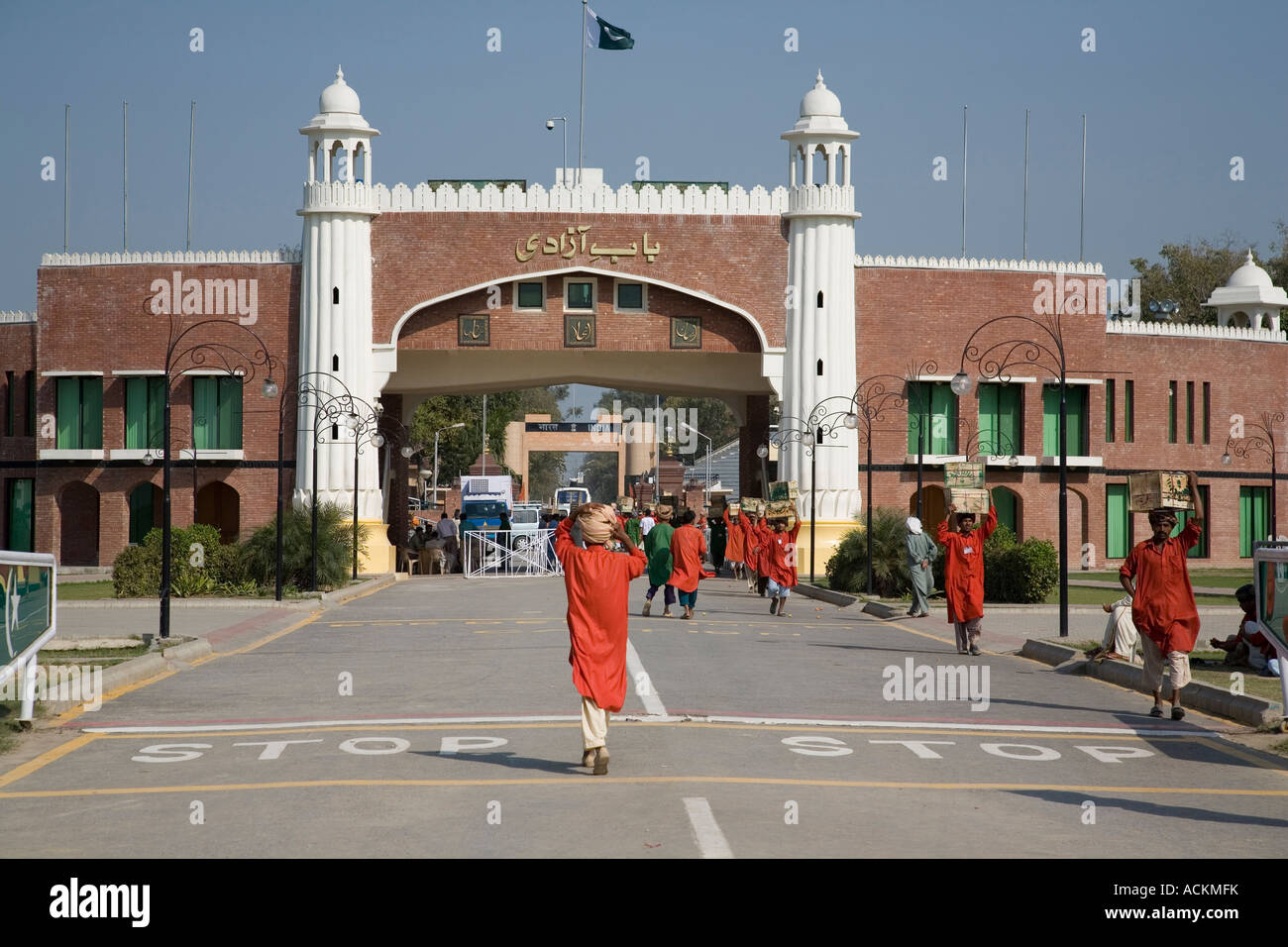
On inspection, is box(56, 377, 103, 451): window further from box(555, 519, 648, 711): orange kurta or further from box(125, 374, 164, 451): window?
box(555, 519, 648, 711): orange kurta

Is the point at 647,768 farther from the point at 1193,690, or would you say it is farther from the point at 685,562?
→ the point at 685,562

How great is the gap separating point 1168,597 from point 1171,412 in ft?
132

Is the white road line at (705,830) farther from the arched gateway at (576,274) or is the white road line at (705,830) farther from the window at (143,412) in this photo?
the window at (143,412)

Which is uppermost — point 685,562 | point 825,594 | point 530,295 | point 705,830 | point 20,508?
point 530,295

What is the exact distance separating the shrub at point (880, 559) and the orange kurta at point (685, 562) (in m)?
7.82

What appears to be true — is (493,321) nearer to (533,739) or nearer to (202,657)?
(202,657)

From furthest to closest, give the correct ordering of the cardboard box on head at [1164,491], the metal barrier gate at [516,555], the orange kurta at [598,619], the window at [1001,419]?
the window at [1001,419] → the metal barrier gate at [516,555] → the cardboard box on head at [1164,491] → the orange kurta at [598,619]

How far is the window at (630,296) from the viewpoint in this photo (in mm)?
47031

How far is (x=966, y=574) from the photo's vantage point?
1914 cm

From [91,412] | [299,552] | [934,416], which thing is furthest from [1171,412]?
[91,412]

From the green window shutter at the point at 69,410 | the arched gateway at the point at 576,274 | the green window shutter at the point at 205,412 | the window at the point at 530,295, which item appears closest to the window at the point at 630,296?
the arched gateway at the point at 576,274

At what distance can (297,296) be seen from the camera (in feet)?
153
